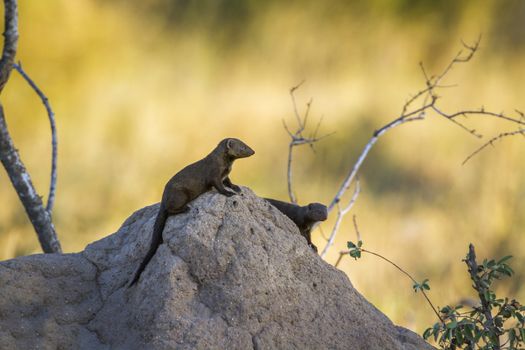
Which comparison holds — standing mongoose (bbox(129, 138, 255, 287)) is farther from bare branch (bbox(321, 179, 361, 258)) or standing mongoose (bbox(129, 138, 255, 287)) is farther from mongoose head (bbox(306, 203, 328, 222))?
bare branch (bbox(321, 179, 361, 258))

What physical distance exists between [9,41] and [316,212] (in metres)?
3.19

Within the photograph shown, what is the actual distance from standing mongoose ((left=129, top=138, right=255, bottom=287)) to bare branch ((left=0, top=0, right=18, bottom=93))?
2.73m

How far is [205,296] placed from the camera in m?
4.24

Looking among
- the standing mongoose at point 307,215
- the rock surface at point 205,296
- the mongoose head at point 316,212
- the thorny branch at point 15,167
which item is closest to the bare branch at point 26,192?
the thorny branch at point 15,167

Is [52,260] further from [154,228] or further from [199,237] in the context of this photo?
[199,237]

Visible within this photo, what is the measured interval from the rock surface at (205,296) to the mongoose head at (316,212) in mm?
783

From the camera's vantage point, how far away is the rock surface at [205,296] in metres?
4.15

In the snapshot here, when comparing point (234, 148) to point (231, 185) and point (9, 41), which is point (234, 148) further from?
point (9, 41)

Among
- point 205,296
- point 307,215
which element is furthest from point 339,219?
point 205,296

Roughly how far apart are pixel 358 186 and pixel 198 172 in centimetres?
340

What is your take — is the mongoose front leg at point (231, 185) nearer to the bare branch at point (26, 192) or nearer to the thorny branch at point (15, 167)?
the thorny branch at point (15, 167)

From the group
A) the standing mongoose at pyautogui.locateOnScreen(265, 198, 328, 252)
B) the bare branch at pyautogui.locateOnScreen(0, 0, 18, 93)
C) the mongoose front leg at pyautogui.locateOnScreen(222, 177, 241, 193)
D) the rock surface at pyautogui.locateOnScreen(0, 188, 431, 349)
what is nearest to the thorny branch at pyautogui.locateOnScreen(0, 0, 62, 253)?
the bare branch at pyautogui.locateOnScreen(0, 0, 18, 93)

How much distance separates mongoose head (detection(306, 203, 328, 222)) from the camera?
18.5 feet

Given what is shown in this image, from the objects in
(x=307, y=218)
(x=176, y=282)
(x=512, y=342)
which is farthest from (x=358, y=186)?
(x=176, y=282)
